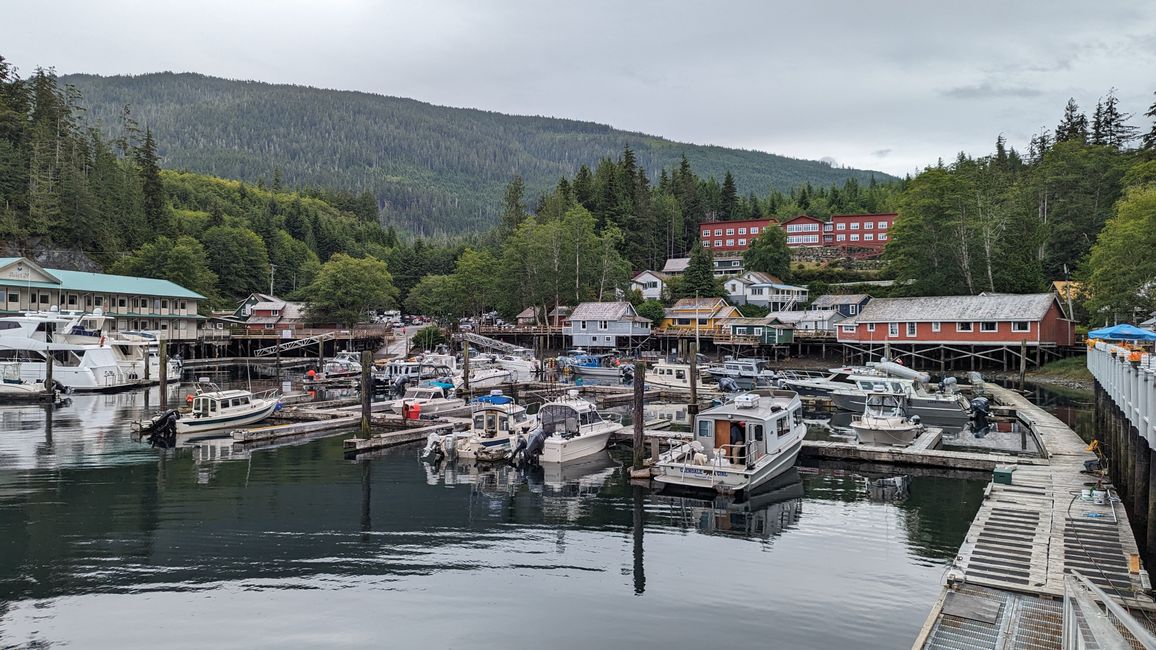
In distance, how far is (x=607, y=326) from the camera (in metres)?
78.2

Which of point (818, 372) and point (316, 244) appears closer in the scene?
point (818, 372)

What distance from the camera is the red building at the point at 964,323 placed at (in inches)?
2256

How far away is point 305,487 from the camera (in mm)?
23156

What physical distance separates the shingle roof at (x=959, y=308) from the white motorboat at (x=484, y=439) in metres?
46.8

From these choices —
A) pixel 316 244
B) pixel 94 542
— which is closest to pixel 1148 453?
pixel 94 542

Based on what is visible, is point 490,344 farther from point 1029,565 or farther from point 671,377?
point 1029,565

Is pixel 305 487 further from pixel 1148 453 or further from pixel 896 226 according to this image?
pixel 896 226

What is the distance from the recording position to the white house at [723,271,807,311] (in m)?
91.7

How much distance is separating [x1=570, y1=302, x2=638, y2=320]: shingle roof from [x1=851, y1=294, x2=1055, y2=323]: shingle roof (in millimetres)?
23163

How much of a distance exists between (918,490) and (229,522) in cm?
2034

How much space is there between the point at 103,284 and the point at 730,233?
93.0 m

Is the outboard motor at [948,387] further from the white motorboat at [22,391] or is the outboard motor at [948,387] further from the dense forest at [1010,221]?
the white motorboat at [22,391]

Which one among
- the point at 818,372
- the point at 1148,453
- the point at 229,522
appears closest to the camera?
the point at 1148,453

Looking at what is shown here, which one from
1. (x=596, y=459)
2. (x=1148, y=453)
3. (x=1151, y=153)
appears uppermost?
(x=1151, y=153)
